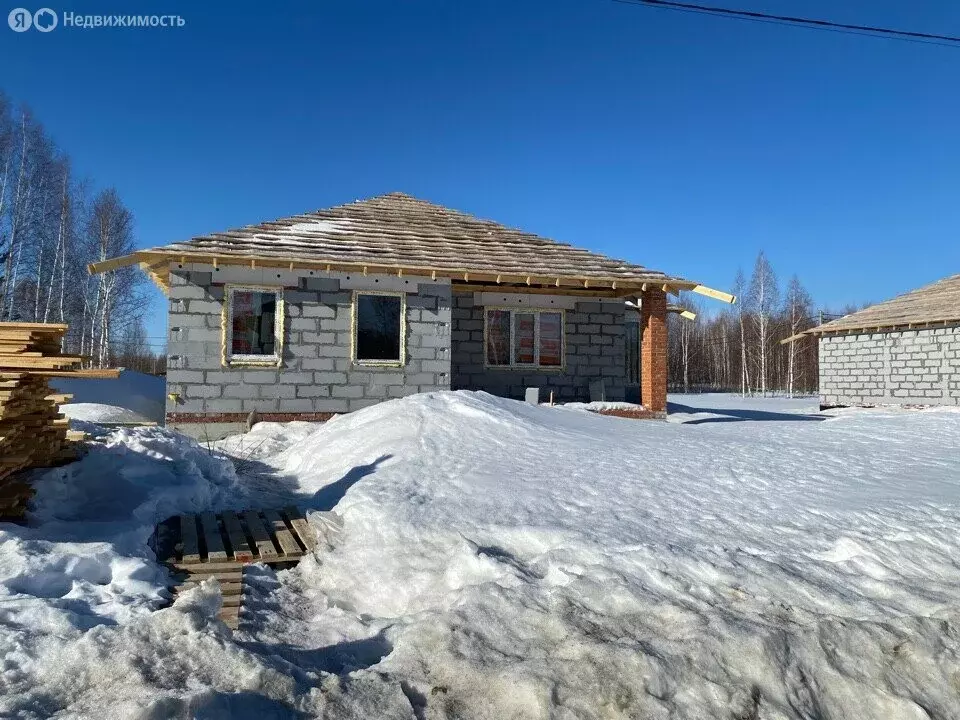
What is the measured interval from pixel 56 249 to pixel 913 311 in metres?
33.7

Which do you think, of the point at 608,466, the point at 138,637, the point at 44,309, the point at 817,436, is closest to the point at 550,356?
the point at 817,436

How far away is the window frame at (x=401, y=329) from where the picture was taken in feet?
37.8

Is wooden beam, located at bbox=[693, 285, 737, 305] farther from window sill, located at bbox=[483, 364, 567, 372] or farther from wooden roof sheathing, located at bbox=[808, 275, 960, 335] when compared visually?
wooden roof sheathing, located at bbox=[808, 275, 960, 335]

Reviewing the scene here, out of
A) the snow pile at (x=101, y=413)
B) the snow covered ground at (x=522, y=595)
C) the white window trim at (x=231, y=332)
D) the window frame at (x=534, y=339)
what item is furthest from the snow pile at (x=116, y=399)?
the window frame at (x=534, y=339)

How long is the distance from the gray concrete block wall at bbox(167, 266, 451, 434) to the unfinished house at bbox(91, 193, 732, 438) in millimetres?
21

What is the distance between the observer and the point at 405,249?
12.4 meters

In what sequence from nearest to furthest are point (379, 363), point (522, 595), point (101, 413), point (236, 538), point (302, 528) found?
point (522, 595), point (236, 538), point (302, 528), point (379, 363), point (101, 413)

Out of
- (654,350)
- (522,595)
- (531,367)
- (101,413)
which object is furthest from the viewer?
(531,367)

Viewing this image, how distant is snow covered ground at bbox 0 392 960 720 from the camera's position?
260cm

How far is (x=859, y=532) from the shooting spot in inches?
174

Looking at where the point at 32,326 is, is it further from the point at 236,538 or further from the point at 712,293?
the point at 712,293

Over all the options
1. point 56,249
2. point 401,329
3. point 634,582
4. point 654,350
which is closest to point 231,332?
point 401,329

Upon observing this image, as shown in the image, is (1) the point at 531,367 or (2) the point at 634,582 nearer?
(2) the point at 634,582

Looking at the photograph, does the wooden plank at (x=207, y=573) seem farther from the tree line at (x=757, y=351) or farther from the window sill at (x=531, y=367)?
the tree line at (x=757, y=351)
